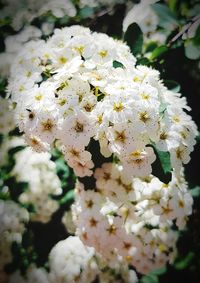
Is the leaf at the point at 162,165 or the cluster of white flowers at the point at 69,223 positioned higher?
the leaf at the point at 162,165

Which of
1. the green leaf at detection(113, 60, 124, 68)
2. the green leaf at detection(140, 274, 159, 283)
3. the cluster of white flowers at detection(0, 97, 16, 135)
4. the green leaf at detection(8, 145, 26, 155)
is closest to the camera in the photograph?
the green leaf at detection(113, 60, 124, 68)

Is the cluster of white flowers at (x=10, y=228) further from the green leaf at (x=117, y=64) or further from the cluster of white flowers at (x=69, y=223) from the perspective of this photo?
the green leaf at (x=117, y=64)

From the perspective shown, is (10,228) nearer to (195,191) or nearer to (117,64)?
(195,191)

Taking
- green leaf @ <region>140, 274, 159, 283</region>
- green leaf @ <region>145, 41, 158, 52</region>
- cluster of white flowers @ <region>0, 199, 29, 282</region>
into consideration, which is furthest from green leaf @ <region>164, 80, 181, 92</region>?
green leaf @ <region>140, 274, 159, 283</region>

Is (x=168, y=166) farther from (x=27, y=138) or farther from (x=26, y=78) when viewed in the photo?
(x=26, y=78)

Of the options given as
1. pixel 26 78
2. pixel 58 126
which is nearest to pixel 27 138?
pixel 58 126

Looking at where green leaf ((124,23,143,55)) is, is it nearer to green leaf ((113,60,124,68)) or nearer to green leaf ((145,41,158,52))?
green leaf ((145,41,158,52))

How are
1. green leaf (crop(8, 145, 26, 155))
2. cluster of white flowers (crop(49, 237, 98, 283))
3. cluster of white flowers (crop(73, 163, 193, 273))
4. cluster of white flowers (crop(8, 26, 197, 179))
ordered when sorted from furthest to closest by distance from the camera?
1. green leaf (crop(8, 145, 26, 155))
2. cluster of white flowers (crop(49, 237, 98, 283))
3. cluster of white flowers (crop(73, 163, 193, 273))
4. cluster of white flowers (crop(8, 26, 197, 179))

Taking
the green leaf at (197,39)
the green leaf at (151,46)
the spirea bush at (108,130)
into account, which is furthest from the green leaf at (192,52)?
the spirea bush at (108,130)
